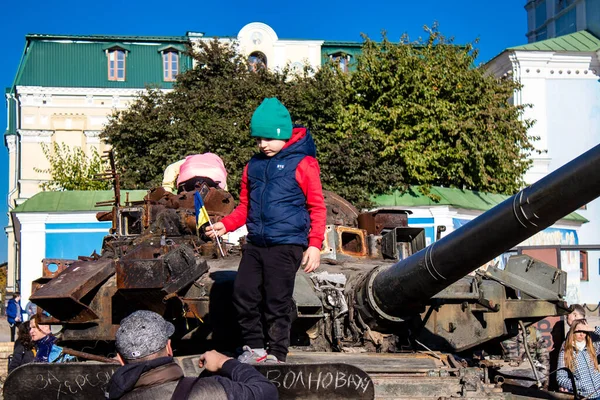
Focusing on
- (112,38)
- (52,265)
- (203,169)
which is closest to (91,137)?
(112,38)

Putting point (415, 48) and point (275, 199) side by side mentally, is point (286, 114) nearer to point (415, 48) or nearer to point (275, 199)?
point (275, 199)

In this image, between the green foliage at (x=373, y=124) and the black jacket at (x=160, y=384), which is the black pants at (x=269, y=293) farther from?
the green foliage at (x=373, y=124)

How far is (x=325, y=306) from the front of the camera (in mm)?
7629

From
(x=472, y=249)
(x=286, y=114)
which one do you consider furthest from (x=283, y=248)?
(x=472, y=249)

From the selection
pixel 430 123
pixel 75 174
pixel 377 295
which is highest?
pixel 430 123

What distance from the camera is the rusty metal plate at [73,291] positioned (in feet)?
24.5

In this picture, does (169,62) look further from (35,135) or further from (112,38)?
(35,135)

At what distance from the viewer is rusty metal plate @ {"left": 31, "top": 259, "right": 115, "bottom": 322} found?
7.48m

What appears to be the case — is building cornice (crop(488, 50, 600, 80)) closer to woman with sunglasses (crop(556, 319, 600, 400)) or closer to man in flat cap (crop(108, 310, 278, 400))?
woman with sunglasses (crop(556, 319, 600, 400))

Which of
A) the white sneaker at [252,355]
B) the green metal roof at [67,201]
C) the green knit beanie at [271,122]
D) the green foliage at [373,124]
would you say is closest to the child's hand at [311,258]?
the white sneaker at [252,355]

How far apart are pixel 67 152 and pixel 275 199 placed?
34.6 m

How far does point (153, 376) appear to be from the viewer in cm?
436

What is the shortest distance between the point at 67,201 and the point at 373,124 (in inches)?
335

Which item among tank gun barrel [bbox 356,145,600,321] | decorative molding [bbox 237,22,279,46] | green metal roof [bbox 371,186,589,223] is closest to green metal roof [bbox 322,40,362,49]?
decorative molding [bbox 237,22,279,46]
